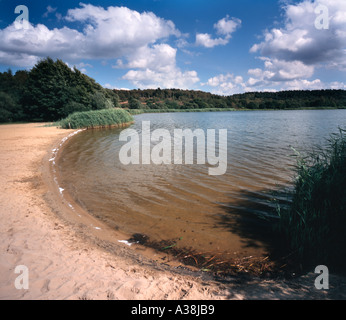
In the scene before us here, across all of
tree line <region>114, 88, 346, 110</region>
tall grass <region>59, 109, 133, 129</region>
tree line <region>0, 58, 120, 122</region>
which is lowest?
tall grass <region>59, 109, 133, 129</region>

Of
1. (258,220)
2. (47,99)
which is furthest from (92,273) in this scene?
(47,99)

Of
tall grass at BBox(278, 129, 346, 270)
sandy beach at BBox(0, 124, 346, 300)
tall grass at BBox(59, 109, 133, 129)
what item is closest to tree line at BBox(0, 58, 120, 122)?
tall grass at BBox(59, 109, 133, 129)

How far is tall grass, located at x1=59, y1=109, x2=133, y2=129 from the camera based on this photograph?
80.4 feet

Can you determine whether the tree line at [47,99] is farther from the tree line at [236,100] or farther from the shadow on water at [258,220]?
the tree line at [236,100]

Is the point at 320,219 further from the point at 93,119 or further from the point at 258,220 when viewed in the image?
the point at 93,119

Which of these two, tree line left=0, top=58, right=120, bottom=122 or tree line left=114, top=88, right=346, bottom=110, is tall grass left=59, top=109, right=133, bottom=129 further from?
tree line left=114, top=88, right=346, bottom=110

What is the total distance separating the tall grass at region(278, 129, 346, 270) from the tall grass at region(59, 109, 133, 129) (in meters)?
25.4

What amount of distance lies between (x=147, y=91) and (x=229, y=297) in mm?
149289

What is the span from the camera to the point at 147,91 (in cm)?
14162

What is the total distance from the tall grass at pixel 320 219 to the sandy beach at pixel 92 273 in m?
0.44

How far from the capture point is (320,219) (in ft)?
11.7

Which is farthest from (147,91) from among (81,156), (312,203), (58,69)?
(312,203)

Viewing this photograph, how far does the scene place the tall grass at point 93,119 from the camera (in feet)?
80.4
